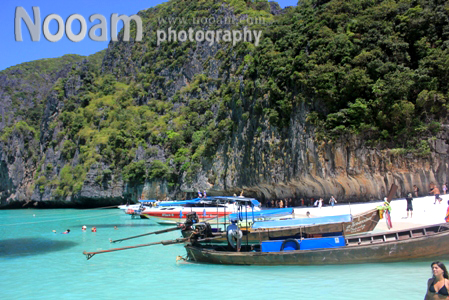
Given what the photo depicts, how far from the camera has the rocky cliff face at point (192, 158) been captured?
26234 millimetres

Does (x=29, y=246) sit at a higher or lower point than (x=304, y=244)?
lower

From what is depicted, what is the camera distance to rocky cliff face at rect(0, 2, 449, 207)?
26.2 meters

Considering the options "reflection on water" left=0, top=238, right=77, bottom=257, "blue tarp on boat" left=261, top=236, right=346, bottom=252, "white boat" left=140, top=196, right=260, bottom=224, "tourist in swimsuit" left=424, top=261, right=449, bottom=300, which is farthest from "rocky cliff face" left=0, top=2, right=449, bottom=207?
"tourist in swimsuit" left=424, top=261, right=449, bottom=300

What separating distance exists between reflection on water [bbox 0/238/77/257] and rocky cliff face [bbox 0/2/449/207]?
17.7 metres

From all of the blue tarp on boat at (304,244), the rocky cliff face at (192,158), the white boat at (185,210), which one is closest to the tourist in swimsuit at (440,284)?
the blue tarp on boat at (304,244)

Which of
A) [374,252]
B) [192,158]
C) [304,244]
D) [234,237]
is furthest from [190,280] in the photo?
[192,158]

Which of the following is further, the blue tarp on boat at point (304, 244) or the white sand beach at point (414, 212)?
the white sand beach at point (414, 212)

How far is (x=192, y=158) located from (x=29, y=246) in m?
28.2

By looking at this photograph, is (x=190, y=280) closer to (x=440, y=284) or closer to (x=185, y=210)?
(x=440, y=284)

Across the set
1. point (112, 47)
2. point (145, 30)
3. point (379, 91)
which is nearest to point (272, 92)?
point (379, 91)

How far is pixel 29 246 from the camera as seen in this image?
22344mm

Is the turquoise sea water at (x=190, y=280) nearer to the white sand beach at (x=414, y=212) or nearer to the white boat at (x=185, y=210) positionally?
the white sand beach at (x=414, y=212)

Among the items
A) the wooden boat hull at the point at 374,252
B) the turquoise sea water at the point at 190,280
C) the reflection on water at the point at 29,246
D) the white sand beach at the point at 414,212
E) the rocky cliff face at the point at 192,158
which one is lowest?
the turquoise sea water at the point at 190,280

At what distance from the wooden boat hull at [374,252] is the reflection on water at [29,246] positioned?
11.8 meters
